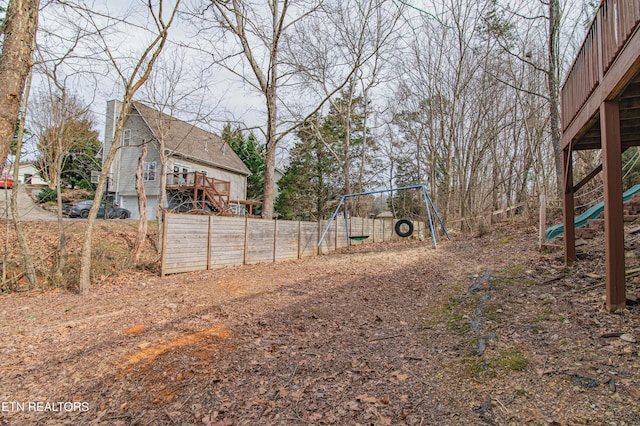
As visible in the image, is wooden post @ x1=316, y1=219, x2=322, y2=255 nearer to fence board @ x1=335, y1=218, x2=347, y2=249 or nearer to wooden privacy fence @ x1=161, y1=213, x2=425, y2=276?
wooden privacy fence @ x1=161, y1=213, x2=425, y2=276

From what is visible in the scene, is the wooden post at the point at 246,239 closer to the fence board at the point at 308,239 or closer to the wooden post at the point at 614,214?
the fence board at the point at 308,239

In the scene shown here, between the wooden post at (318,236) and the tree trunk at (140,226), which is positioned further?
the wooden post at (318,236)

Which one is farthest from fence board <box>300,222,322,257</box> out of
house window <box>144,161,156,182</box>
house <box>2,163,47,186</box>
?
house window <box>144,161,156,182</box>

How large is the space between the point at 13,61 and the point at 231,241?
6.30 metres

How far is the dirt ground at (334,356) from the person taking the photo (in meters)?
2.31

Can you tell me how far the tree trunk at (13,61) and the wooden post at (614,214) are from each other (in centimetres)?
623

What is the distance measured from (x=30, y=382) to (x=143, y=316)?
5.54 ft

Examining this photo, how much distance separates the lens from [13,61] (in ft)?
11.0

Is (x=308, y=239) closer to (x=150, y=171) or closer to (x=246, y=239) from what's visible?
(x=246, y=239)

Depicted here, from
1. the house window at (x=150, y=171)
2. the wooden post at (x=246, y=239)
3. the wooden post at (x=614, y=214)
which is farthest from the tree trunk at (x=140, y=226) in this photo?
the house window at (x=150, y=171)

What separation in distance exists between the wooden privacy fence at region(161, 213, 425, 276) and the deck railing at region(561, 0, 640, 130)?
787 cm

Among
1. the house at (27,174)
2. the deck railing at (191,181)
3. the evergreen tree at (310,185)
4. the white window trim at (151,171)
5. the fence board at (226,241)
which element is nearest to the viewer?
the house at (27,174)

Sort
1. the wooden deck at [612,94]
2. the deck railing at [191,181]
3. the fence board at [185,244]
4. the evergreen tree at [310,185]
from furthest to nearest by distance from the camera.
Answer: the evergreen tree at [310,185]
the deck railing at [191,181]
the fence board at [185,244]
the wooden deck at [612,94]

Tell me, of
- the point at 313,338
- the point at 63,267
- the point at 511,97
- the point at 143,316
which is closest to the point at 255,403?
the point at 313,338
